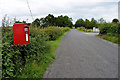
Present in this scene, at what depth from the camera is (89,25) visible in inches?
2574

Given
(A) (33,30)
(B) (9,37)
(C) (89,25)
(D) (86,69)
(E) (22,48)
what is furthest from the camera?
(C) (89,25)

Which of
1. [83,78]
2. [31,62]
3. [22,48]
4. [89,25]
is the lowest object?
[83,78]

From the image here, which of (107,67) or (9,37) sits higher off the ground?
(9,37)

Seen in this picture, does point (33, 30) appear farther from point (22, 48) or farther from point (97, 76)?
point (97, 76)

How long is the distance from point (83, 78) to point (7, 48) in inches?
105

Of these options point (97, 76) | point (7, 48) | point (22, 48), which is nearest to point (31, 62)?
point (22, 48)

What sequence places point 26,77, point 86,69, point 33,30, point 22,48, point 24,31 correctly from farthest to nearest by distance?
point 33,30
point 86,69
point 22,48
point 26,77
point 24,31

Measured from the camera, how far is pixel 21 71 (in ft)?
14.4

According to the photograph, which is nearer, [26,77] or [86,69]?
[26,77]

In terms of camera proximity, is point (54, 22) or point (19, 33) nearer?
point (19, 33)

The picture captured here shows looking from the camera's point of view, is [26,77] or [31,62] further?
[31,62]

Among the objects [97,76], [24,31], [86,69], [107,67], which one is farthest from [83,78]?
[24,31]

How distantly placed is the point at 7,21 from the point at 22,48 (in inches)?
43.3

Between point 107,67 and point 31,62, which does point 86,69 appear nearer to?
point 107,67
